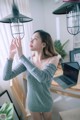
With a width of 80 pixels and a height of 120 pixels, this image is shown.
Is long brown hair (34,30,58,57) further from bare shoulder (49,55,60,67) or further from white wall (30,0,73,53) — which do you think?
white wall (30,0,73,53)

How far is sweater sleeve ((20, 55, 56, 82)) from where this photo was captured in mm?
1103

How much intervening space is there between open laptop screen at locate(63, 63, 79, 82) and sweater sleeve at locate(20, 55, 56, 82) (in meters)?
0.53

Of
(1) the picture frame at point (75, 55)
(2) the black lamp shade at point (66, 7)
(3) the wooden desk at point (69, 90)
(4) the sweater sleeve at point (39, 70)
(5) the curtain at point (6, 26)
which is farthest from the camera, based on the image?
(1) the picture frame at point (75, 55)

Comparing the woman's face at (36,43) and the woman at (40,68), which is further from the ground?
the woman's face at (36,43)

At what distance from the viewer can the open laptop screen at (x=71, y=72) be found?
163 cm

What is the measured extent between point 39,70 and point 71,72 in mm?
684

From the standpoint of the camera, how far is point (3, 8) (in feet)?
5.71

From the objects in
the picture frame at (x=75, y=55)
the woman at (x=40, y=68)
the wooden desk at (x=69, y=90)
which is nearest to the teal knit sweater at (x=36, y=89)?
the woman at (x=40, y=68)

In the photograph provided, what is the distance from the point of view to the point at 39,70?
1113 mm

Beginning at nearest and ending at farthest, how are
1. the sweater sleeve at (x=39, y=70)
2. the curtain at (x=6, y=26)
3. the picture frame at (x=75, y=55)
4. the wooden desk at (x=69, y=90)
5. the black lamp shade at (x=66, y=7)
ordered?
the black lamp shade at (x=66, y=7) → the sweater sleeve at (x=39, y=70) → the wooden desk at (x=69, y=90) → the curtain at (x=6, y=26) → the picture frame at (x=75, y=55)

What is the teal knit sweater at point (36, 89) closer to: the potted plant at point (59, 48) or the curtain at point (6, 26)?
the curtain at point (6, 26)

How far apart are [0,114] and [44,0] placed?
167 cm

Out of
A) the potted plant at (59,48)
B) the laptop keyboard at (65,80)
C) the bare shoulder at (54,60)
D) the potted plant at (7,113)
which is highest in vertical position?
the bare shoulder at (54,60)

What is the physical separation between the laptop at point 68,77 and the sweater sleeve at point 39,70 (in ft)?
1.72
